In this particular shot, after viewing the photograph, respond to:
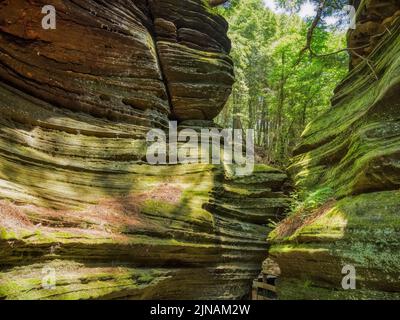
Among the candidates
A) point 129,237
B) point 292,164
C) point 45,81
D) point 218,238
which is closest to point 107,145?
point 45,81

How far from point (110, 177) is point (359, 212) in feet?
24.2

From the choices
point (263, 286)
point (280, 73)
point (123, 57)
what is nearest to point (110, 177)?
point (123, 57)

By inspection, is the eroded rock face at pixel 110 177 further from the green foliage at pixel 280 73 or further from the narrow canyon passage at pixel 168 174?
the green foliage at pixel 280 73

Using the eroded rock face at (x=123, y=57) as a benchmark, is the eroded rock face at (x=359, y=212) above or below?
below

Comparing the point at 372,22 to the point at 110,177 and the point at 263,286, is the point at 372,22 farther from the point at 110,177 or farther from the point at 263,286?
the point at 110,177

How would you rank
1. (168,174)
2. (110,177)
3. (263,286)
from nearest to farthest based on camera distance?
1. (263,286)
2. (110,177)
3. (168,174)

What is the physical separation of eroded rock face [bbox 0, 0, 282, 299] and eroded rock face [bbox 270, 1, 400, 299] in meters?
2.15

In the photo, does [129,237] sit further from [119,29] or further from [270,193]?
[119,29]

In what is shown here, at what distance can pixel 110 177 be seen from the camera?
34.7 feet

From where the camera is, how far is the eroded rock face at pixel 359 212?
655 cm

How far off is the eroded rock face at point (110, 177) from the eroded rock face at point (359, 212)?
7.04ft

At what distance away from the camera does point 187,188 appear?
426 inches

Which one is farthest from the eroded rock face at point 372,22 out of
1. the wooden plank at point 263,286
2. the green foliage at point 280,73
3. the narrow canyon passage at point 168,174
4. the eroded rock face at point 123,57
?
the wooden plank at point 263,286

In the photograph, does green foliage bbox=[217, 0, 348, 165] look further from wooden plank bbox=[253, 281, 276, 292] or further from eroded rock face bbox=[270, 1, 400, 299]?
wooden plank bbox=[253, 281, 276, 292]
